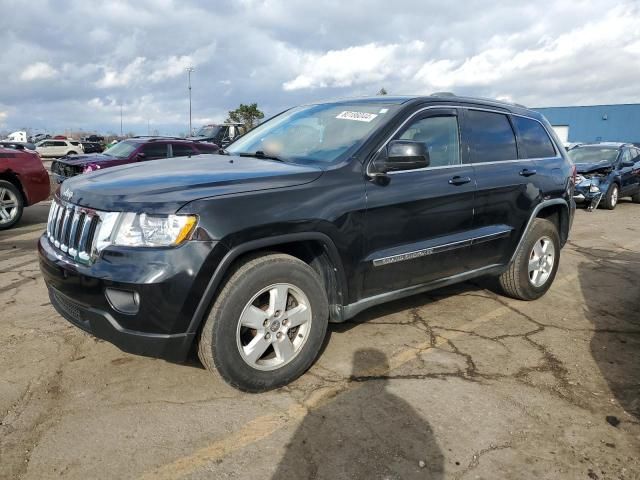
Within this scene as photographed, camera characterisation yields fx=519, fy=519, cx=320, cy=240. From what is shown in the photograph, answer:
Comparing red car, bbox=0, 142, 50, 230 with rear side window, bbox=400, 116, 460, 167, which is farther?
red car, bbox=0, 142, 50, 230

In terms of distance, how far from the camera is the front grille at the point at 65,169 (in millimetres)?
10680

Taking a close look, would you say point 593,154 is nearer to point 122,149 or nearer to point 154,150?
point 154,150

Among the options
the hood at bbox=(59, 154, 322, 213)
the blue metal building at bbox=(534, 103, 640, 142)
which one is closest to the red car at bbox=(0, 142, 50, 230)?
the hood at bbox=(59, 154, 322, 213)

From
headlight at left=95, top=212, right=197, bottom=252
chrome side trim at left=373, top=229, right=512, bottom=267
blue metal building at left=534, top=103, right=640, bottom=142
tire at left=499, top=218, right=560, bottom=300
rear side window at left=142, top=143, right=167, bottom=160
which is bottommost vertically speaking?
tire at left=499, top=218, right=560, bottom=300

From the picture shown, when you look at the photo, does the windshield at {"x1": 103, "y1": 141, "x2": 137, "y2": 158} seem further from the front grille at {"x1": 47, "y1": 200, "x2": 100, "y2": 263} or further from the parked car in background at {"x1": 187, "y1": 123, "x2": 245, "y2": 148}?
the front grille at {"x1": 47, "y1": 200, "x2": 100, "y2": 263}

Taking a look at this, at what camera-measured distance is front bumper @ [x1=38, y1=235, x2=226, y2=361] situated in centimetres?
265

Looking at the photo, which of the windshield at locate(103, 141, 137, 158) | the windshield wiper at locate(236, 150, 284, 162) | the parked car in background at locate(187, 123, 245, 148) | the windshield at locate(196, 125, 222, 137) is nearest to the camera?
the windshield wiper at locate(236, 150, 284, 162)

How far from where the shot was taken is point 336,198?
3211 millimetres

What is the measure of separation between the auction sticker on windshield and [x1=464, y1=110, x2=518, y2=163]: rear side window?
3.07 feet

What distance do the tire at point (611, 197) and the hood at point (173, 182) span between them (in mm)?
12193

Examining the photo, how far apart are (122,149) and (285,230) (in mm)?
9934

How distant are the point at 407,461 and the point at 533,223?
3027mm

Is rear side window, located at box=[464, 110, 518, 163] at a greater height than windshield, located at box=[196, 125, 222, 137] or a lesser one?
greater

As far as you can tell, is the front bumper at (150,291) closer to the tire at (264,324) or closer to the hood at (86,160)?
the tire at (264,324)
